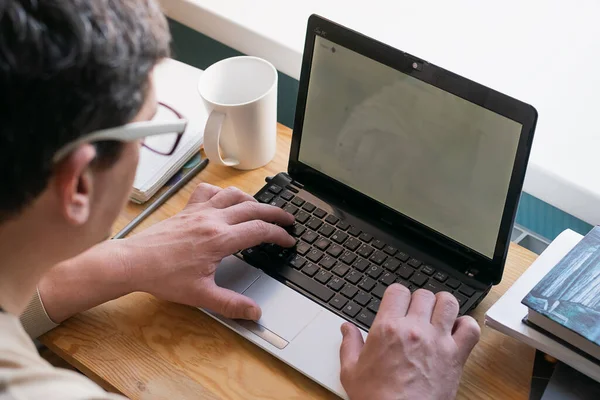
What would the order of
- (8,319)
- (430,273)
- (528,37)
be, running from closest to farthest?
1. (8,319)
2. (430,273)
3. (528,37)

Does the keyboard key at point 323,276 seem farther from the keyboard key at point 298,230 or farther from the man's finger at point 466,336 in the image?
the man's finger at point 466,336

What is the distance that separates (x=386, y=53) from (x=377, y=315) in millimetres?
305

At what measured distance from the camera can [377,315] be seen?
820 millimetres

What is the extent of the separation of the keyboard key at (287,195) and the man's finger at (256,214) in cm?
5

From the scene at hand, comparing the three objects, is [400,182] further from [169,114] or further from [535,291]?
[169,114]

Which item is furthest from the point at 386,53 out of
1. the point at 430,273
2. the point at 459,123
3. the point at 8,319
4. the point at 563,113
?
the point at 8,319

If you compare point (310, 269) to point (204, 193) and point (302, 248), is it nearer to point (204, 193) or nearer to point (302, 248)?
point (302, 248)

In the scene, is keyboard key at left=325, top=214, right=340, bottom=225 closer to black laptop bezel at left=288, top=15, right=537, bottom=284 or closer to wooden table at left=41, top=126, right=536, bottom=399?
black laptop bezel at left=288, top=15, right=537, bottom=284

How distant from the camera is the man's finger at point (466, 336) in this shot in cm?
79

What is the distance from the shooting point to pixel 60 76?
1.76 feet

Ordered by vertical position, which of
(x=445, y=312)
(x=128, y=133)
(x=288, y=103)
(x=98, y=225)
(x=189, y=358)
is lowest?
(x=288, y=103)

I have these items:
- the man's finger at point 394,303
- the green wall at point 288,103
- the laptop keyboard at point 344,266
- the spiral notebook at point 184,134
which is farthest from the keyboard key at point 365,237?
the green wall at point 288,103

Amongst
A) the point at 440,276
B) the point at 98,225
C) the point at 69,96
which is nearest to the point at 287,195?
the point at 440,276

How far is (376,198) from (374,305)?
0.16m
